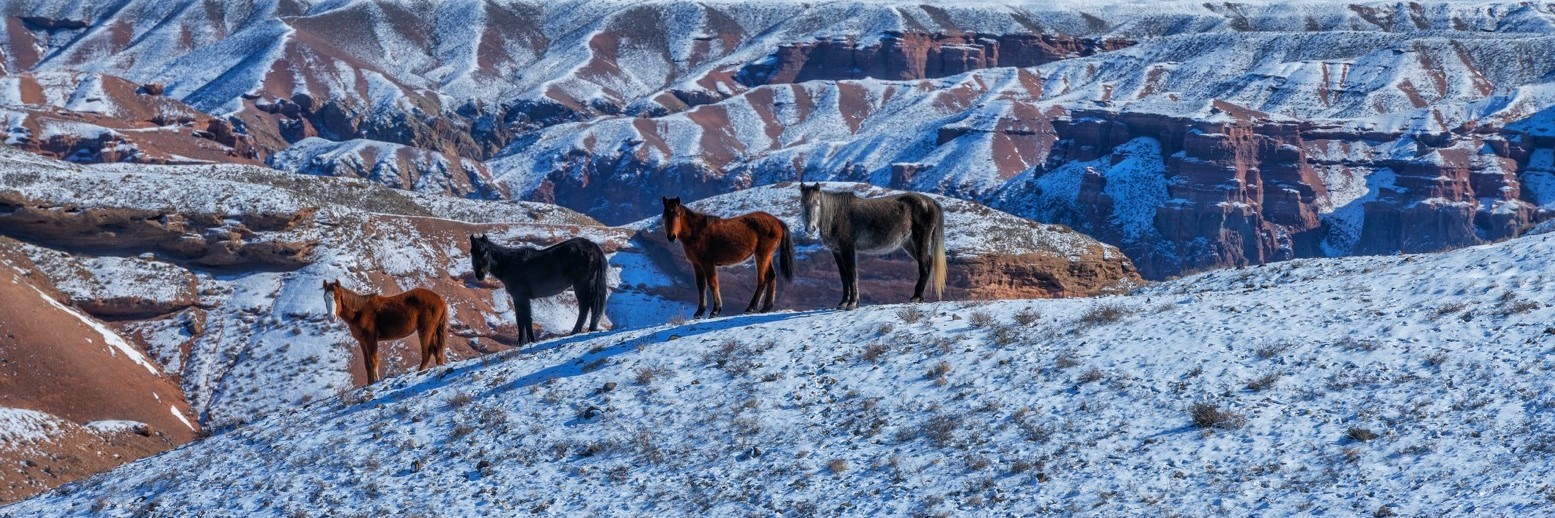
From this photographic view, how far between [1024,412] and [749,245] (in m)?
6.93

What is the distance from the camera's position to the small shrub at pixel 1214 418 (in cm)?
1600

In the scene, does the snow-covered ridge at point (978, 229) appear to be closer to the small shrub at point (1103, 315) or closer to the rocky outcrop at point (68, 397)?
the rocky outcrop at point (68, 397)

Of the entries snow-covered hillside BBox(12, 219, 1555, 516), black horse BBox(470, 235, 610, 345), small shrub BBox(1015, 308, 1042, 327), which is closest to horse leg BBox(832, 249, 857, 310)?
snow-covered hillside BBox(12, 219, 1555, 516)

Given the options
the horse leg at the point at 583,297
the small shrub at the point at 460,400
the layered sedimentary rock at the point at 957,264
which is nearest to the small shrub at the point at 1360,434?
the small shrub at the point at 460,400

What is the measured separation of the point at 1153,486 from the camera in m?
15.0

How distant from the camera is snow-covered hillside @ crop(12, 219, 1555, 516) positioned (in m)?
15.1

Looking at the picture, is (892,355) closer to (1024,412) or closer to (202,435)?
(1024,412)

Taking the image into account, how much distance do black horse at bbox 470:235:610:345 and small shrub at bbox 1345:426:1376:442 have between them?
544 inches

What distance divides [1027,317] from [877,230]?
298 centimetres

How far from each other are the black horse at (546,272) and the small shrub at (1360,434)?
1382cm

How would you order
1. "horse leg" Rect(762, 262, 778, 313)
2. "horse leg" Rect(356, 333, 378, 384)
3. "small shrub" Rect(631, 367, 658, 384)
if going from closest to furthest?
"small shrub" Rect(631, 367, 658, 384)
"horse leg" Rect(762, 262, 778, 313)
"horse leg" Rect(356, 333, 378, 384)

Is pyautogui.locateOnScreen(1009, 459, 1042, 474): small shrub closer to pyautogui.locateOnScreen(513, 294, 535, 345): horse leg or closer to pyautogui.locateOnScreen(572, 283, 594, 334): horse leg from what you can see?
pyautogui.locateOnScreen(572, 283, 594, 334): horse leg

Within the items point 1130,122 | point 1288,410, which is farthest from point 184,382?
point 1130,122

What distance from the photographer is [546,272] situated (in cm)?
2658
